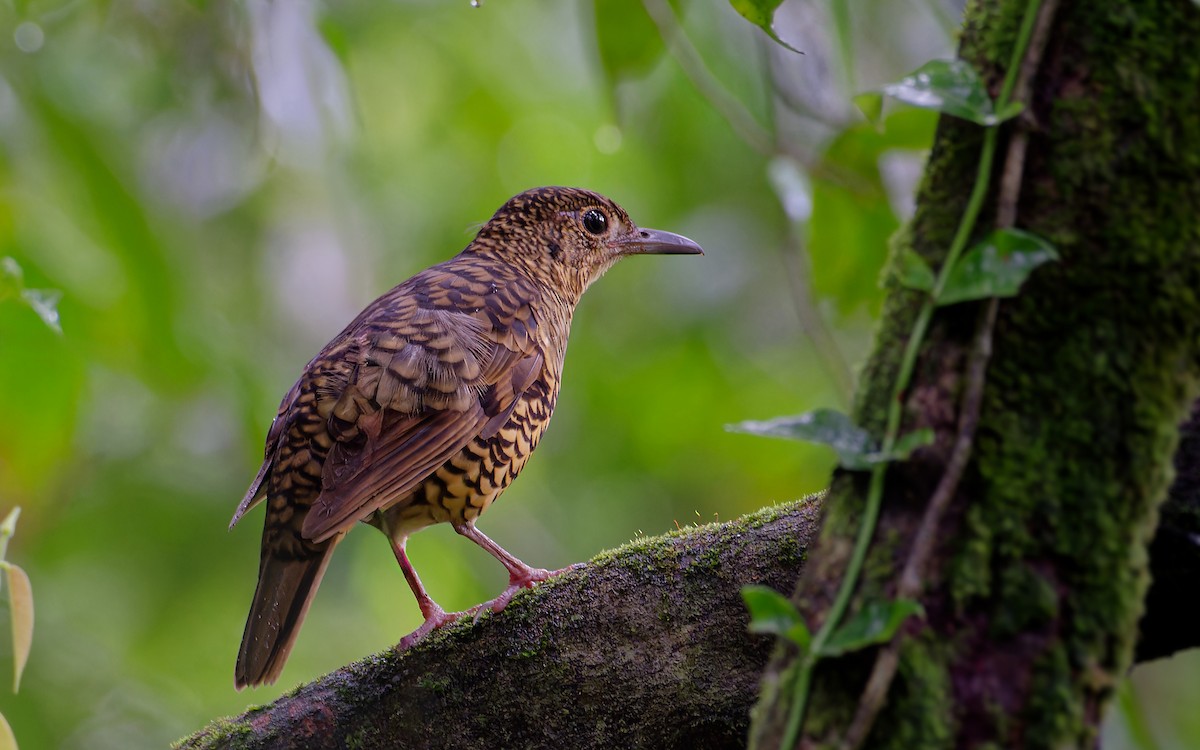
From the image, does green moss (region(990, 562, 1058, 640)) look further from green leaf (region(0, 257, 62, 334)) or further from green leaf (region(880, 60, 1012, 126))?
green leaf (region(0, 257, 62, 334))

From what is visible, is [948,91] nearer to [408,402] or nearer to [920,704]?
[920,704]

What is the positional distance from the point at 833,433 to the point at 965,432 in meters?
0.14

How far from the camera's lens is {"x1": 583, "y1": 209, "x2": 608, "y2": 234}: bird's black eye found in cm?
434

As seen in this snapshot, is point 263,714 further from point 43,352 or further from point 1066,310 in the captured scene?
point 1066,310

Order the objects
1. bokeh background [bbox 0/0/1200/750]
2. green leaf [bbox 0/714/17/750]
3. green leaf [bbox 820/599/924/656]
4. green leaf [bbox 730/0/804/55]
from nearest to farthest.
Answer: green leaf [bbox 820/599/924/656]
green leaf [bbox 730/0/804/55]
green leaf [bbox 0/714/17/750]
bokeh background [bbox 0/0/1200/750]

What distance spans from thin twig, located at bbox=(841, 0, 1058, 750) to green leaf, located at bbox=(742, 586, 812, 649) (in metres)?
0.08

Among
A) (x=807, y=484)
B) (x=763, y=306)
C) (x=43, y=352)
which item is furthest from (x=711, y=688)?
(x=763, y=306)

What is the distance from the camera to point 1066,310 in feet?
4.33

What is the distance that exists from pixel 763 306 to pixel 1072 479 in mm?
5906

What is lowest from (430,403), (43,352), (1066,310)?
(430,403)

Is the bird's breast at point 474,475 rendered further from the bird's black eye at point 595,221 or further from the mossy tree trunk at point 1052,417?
the mossy tree trunk at point 1052,417

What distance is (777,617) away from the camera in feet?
3.98

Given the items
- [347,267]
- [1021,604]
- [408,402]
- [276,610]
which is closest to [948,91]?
[1021,604]

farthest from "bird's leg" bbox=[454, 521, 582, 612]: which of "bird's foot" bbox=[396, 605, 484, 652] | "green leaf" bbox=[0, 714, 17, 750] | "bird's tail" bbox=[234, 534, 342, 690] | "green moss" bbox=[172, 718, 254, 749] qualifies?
"green leaf" bbox=[0, 714, 17, 750]
